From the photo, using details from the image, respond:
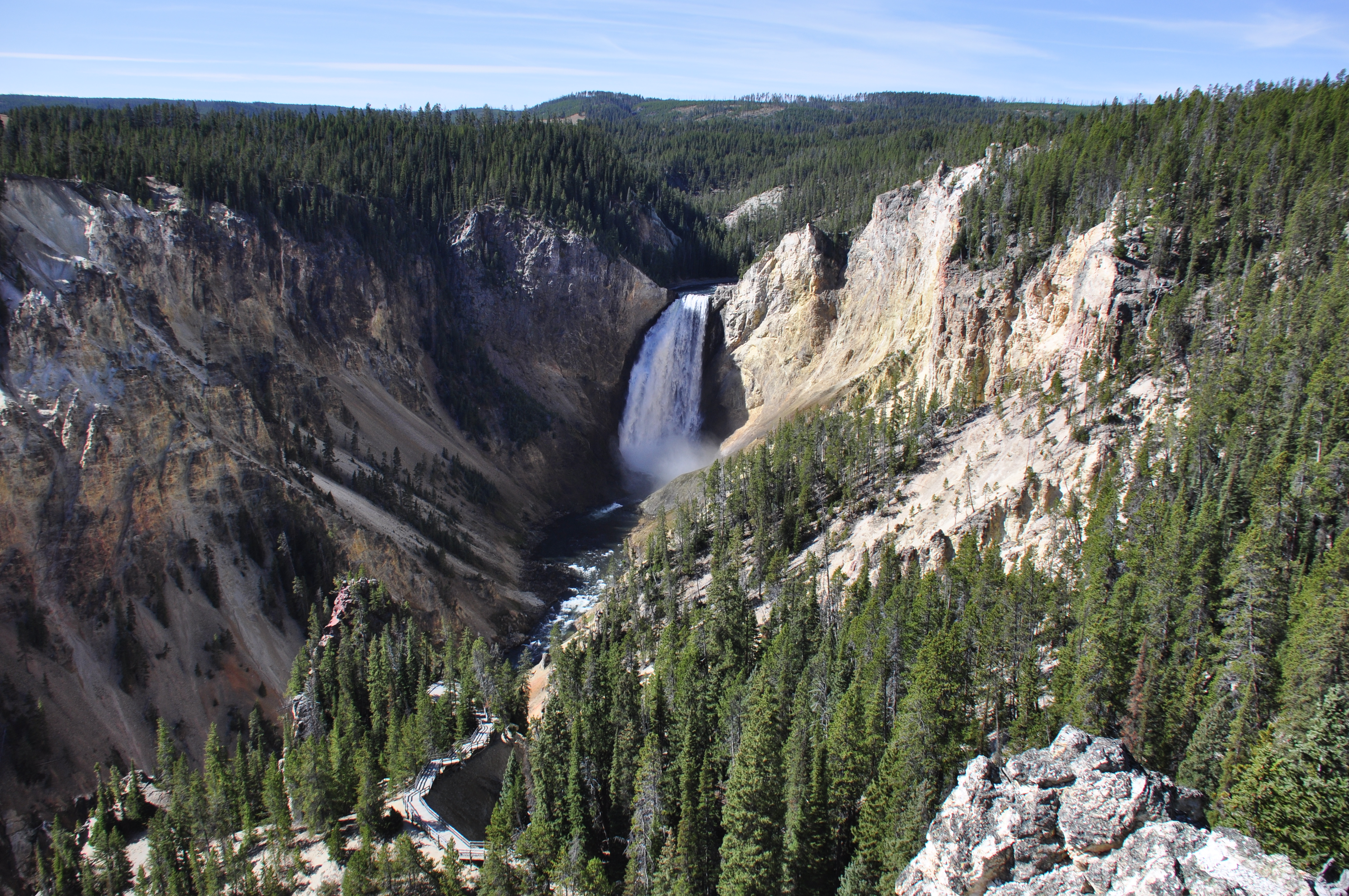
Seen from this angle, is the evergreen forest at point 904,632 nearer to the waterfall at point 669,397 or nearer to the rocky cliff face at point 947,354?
the rocky cliff face at point 947,354

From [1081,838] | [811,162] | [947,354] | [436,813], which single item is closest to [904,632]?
[1081,838]

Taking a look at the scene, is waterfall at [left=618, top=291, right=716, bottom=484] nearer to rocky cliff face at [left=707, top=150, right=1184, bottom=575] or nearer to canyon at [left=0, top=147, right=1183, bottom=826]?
canyon at [left=0, top=147, right=1183, bottom=826]

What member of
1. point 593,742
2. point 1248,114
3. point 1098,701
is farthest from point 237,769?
point 1248,114

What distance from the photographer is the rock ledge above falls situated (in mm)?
16516

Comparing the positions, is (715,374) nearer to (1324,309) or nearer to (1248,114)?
(1248,114)

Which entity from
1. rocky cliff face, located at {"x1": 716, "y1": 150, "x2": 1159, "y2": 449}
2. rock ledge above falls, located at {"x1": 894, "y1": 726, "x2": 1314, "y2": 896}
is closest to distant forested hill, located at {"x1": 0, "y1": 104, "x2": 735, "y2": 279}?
rocky cliff face, located at {"x1": 716, "y1": 150, "x2": 1159, "y2": 449}

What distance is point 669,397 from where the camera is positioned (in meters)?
102

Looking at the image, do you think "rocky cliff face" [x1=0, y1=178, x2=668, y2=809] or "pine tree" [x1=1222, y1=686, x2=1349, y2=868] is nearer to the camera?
"pine tree" [x1=1222, y1=686, x2=1349, y2=868]

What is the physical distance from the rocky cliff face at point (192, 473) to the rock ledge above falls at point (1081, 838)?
46149 millimetres

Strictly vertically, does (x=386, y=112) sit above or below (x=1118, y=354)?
above

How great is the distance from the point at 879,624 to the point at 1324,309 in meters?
30.2

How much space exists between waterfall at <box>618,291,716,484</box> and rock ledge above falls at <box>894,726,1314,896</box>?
76.4 meters

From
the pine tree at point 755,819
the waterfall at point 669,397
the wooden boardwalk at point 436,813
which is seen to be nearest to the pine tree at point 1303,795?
the pine tree at point 755,819

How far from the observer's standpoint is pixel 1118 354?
55.9 meters
